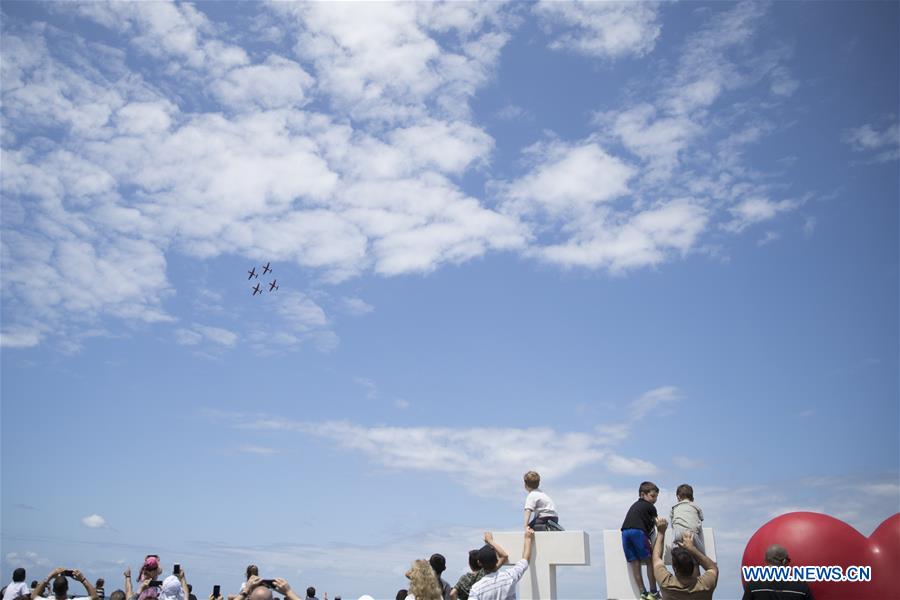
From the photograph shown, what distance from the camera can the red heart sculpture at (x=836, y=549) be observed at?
10789 mm

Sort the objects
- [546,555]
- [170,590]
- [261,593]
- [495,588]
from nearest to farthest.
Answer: [261,593]
[495,588]
[546,555]
[170,590]

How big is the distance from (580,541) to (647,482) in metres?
1.44

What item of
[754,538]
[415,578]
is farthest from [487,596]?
[754,538]

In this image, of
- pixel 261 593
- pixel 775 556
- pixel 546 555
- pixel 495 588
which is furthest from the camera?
pixel 546 555

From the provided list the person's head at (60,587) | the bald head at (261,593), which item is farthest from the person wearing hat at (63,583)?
the bald head at (261,593)

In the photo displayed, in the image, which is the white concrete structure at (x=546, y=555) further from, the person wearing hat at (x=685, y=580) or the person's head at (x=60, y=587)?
the person's head at (x=60, y=587)

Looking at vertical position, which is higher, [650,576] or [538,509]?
[538,509]

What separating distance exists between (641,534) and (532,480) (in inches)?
78.1

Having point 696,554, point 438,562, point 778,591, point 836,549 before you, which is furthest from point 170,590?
point 836,549

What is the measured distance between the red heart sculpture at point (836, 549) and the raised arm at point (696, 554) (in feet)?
8.41

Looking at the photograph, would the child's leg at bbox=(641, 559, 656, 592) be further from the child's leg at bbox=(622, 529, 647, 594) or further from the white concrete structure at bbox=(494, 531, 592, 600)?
the white concrete structure at bbox=(494, 531, 592, 600)

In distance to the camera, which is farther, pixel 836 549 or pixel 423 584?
pixel 836 549

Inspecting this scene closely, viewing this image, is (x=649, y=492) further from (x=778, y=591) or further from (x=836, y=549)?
(x=836, y=549)

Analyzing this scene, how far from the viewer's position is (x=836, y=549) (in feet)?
36.0
